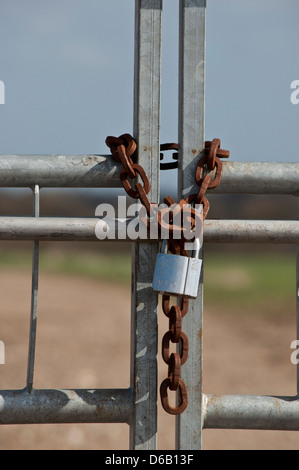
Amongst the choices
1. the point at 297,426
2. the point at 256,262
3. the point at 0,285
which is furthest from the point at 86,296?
the point at 297,426

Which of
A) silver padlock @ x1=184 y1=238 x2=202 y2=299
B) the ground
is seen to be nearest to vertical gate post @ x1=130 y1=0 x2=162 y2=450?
silver padlock @ x1=184 y1=238 x2=202 y2=299

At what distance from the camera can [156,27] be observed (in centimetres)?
102

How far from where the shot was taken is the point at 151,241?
1.04 metres

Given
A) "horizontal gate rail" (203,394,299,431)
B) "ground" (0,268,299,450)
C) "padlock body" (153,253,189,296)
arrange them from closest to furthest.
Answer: "padlock body" (153,253,189,296) < "horizontal gate rail" (203,394,299,431) < "ground" (0,268,299,450)

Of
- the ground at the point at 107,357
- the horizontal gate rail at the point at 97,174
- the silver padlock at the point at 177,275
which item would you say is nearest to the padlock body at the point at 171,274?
the silver padlock at the point at 177,275

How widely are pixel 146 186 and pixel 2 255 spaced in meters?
18.6

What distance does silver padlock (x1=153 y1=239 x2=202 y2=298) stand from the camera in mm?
950

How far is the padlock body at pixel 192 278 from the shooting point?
0.95 meters

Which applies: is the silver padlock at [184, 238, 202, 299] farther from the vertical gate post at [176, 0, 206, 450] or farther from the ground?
the ground

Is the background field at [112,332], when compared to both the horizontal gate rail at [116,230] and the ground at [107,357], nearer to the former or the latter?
the ground at [107,357]

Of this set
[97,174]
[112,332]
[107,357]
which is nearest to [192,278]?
[97,174]

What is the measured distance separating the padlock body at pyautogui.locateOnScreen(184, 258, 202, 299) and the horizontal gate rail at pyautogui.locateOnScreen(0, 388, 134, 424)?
236 millimetres

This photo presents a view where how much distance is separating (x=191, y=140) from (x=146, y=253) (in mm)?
196

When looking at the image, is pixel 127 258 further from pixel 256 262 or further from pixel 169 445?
pixel 169 445
